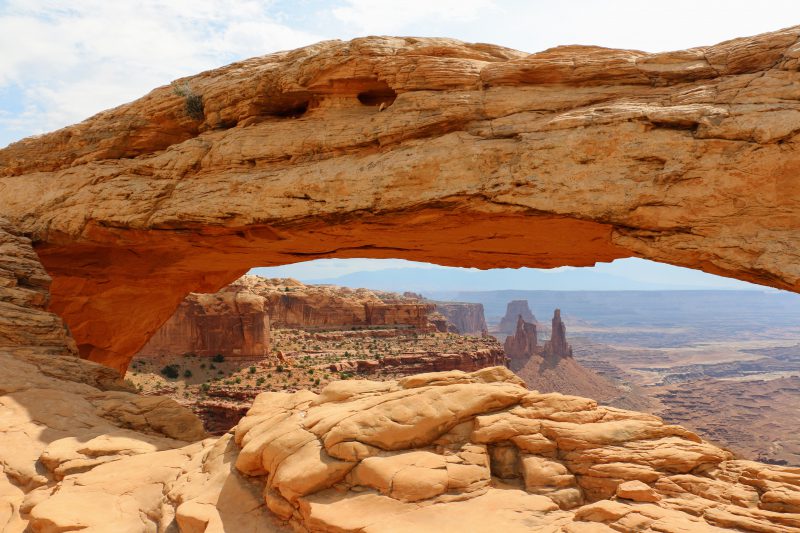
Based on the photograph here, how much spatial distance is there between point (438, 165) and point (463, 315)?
15446 centimetres

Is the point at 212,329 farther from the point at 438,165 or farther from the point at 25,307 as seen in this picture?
the point at 438,165

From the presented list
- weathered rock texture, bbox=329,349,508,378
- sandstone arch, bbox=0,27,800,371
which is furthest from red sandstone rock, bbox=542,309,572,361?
sandstone arch, bbox=0,27,800,371

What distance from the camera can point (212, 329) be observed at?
152 ft

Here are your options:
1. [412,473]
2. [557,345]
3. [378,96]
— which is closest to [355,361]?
[378,96]

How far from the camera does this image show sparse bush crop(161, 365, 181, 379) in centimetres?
4312

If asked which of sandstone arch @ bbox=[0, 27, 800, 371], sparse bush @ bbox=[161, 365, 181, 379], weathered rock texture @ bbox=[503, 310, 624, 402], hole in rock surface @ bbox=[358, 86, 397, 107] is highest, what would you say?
hole in rock surface @ bbox=[358, 86, 397, 107]

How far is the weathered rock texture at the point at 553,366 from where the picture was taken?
92.2 m

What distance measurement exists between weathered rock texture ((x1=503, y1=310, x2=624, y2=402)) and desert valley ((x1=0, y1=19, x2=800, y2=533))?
261 feet

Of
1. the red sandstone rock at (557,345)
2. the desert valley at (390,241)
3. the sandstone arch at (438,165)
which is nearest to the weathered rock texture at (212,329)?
the desert valley at (390,241)

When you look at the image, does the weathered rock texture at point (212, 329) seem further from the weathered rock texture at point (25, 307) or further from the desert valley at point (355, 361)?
the weathered rock texture at point (25, 307)

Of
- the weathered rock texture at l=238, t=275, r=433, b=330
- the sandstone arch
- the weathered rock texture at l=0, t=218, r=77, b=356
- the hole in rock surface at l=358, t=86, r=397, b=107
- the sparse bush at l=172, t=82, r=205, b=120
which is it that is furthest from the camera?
the weathered rock texture at l=238, t=275, r=433, b=330

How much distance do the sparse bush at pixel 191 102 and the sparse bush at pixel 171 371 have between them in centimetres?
3148

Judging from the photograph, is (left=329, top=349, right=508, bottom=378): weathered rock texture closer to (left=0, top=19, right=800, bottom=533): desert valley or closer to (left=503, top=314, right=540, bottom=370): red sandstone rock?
(left=0, top=19, right=800, bottom=533): desert valley

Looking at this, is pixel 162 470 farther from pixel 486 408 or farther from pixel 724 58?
pixel 724 58
